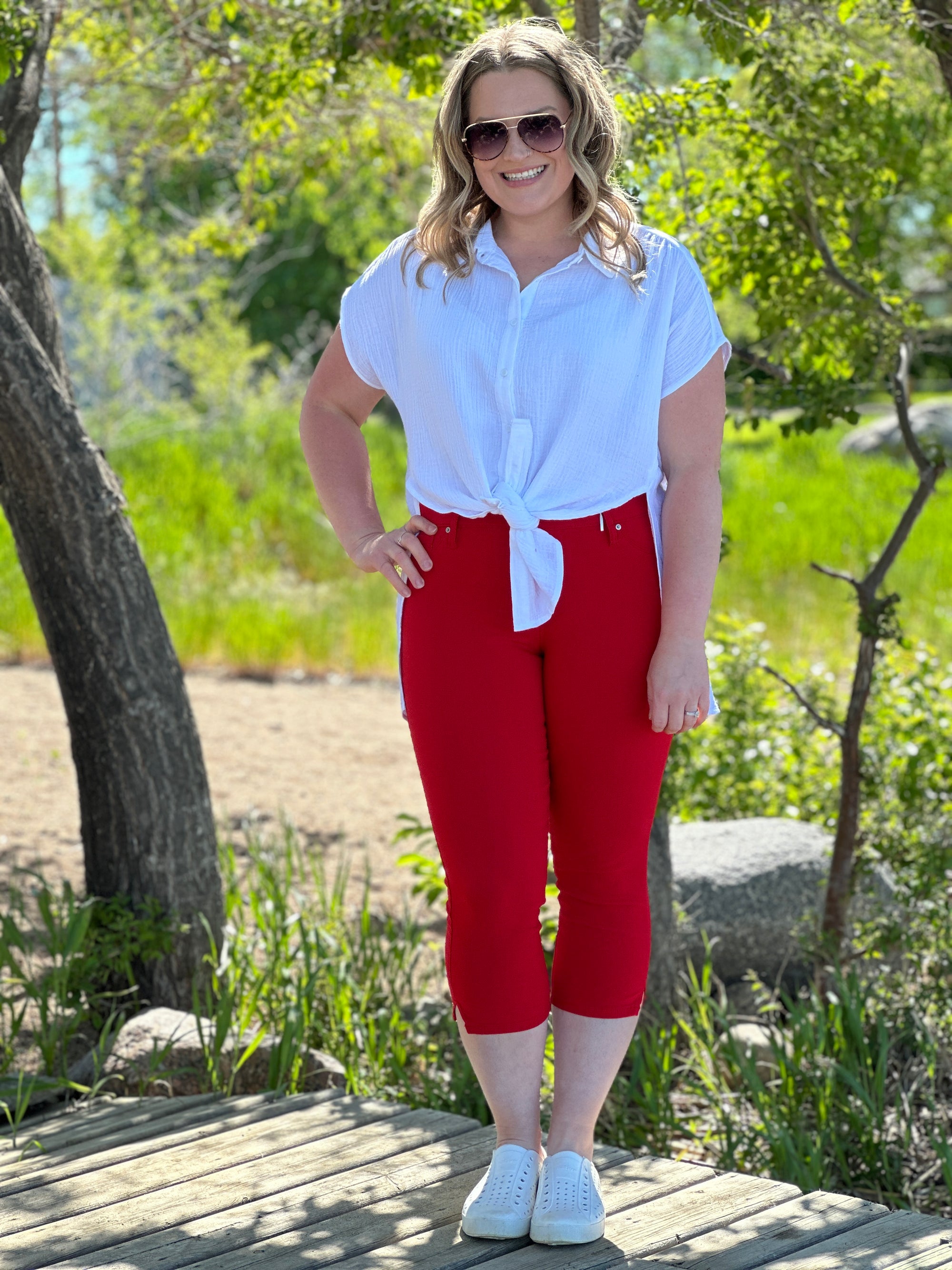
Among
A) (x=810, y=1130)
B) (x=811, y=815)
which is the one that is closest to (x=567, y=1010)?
(x=810, y=1130)

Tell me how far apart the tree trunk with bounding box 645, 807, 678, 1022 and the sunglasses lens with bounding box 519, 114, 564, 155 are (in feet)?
6.27

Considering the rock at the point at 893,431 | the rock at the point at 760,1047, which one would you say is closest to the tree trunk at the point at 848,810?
the rock at the point at 760,1047

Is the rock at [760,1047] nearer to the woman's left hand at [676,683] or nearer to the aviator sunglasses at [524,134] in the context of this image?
the woman's left hand at [676,683]

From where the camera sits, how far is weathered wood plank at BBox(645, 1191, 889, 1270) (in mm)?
2018

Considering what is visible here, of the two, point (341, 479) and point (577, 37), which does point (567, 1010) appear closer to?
point (341, 479)

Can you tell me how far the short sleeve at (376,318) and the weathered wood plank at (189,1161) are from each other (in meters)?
1.36

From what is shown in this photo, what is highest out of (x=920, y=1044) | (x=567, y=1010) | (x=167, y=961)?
(x=567, y=1010)

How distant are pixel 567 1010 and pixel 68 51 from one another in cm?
567

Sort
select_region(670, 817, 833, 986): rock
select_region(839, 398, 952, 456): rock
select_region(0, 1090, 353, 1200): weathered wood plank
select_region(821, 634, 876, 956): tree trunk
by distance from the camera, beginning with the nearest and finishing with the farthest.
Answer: select_region(0, 1090, 353, 1200): weathered wood plank, select_region(821, 634, 876, 956): tree trunk, select_region(670, 817, 833, 986): rock, select_region(839, 398, 952, 456): rock

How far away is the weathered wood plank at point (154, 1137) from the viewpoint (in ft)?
8.00

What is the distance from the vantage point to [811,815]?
488 centimetres

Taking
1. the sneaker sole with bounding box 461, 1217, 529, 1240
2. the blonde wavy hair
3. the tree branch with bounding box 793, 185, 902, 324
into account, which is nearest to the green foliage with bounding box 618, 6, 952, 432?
the tree branch with bounding box 793, 185, 902, 324

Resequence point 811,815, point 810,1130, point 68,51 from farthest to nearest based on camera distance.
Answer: point 68,51, point 811,815, point 810,1130

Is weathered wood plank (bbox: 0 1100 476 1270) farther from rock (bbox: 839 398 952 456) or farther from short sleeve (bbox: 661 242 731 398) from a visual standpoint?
rock (bbox: 839 398 952 456)
